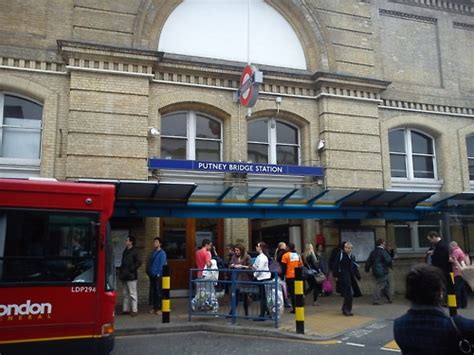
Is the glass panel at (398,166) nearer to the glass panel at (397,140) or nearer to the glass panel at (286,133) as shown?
the glass panel at (397,140)

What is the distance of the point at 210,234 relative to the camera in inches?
591

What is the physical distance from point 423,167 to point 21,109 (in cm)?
1414

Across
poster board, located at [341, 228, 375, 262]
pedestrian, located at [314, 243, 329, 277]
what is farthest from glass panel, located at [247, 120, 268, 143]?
poster board, located at [341, 228, 375, 262]

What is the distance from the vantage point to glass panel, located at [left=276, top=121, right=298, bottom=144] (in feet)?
53.0

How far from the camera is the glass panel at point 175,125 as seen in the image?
1477 centimetres

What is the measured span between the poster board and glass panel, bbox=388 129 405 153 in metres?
3.72

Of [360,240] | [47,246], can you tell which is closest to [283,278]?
[360,240]

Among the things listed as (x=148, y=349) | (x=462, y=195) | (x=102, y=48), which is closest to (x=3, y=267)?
(x=148, y=349)

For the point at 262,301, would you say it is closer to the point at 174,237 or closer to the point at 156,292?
→ the point at 156,292

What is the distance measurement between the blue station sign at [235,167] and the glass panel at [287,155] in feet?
2.91

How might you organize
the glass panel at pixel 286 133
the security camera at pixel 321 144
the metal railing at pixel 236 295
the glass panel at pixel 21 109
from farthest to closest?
the glass panel at pixel 286 133 → the security camera at pixel 321 144 → the glass panel at pixel 21 109 → the metal railing at pixel 236 295

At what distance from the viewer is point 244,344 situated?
28.3 feet

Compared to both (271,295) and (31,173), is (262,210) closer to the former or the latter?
(271,295)

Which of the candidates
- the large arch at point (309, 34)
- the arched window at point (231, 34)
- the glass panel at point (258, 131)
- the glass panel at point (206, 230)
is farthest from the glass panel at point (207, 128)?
the large arch at point (309, 34)
